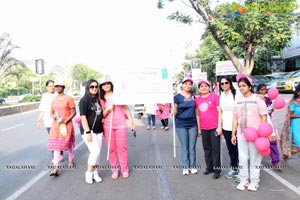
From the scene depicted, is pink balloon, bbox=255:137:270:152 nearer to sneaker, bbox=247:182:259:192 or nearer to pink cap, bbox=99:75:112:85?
sneaker, bbox=247:182:259:192

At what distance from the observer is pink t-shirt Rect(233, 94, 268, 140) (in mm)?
4066

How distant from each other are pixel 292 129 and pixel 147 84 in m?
2.60

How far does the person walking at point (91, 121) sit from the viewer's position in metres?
4.54

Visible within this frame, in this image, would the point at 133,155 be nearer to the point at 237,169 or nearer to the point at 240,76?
the point at 237,169

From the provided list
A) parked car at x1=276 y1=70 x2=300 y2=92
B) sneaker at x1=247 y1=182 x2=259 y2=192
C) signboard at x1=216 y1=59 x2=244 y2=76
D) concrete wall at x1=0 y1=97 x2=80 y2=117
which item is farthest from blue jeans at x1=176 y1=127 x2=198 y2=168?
concrete wall at x1=0 y1=97 x2=80 y2=117

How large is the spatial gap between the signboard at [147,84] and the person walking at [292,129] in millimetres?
2041

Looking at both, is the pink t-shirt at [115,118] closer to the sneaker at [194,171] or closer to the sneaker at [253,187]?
the sneaker at [194,171]

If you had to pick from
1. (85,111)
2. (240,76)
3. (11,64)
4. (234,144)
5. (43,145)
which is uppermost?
(11,64)

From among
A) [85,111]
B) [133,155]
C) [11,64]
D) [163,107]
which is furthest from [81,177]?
[11,64]

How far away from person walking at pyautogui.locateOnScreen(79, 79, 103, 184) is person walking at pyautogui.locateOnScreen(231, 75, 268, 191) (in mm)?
2166

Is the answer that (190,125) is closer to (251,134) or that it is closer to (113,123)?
(251,134)

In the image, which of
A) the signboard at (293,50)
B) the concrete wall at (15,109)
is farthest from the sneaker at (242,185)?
the signboard at (293,50)

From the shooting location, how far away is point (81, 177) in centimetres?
499

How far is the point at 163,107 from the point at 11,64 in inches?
1125
